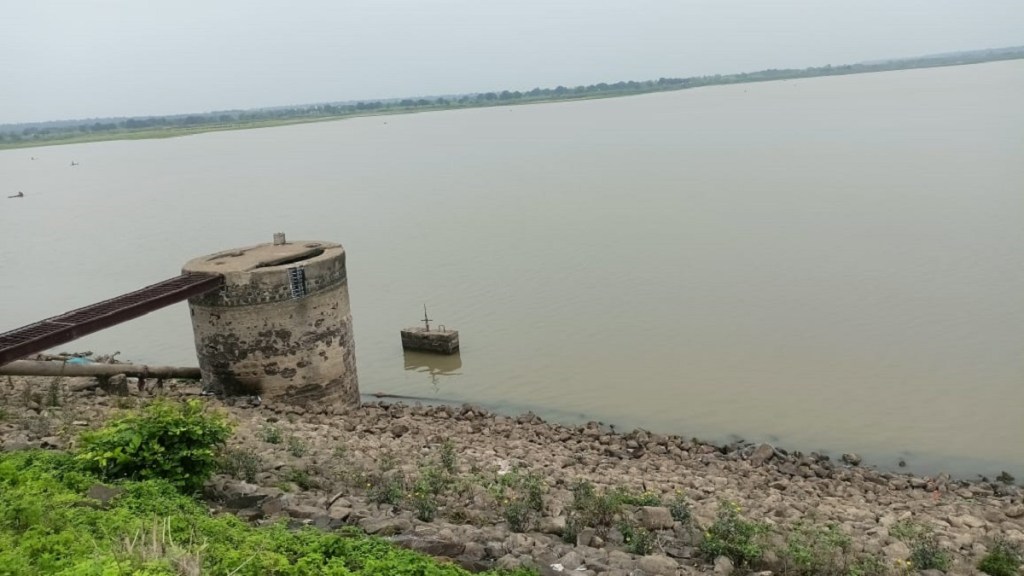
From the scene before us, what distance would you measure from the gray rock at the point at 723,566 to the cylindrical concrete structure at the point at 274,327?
20.8ft

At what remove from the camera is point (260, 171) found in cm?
5638

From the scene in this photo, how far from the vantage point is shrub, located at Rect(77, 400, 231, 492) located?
249 inches

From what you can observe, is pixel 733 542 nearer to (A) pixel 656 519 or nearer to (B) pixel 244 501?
(A) pixel 656 519

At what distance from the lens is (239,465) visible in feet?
23.6

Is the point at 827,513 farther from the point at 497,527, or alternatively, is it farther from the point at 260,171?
the point at 260,171

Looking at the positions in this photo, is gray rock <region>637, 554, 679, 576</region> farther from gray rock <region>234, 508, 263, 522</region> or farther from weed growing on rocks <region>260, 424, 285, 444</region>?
weed growing on rocks <region>260, 424, 285, 444</region>

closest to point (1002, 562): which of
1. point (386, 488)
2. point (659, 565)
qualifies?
point (659, 565)

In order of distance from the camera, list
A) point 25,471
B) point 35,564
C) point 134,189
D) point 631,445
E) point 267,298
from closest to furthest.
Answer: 1. point 35,564
2. point 25,471
3. point 267,298
4. point 631,445
5. point 134,189

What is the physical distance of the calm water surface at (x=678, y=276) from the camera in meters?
12.5

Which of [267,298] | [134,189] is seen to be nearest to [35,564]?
[267,298]

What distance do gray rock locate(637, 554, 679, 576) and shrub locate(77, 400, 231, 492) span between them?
3614 mm

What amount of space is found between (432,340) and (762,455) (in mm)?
→ 7047

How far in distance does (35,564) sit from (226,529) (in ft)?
3.69

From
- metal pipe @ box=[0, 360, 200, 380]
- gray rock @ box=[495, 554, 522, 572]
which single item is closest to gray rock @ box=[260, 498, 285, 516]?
gray rock @ box=[495, 554, 522, 572]
